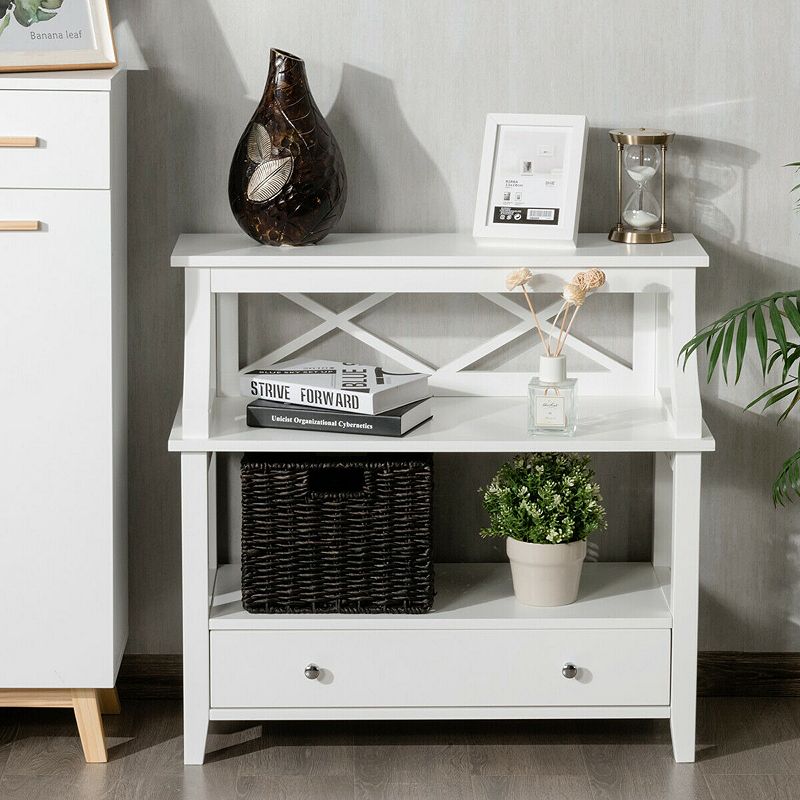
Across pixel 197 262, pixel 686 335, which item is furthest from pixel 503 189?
pixel 197 262

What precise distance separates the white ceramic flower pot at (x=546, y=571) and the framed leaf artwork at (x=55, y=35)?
1.20m

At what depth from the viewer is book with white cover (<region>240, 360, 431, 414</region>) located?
85.7 inches

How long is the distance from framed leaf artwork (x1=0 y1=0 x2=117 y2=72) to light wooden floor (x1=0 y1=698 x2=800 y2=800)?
1.30 meters

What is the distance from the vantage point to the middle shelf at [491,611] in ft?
7.40

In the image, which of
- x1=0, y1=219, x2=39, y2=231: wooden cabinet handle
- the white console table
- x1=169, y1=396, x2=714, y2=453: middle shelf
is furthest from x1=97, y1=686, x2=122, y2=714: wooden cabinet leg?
x1=0, y1=219, x2=39, y2=231: wooden cabinet handle

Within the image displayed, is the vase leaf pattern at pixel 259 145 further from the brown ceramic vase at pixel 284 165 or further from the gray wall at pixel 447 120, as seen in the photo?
the gray wall at pixel 447 120

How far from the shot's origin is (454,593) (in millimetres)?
2391

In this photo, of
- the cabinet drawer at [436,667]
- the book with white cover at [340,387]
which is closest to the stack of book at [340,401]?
the book with white cover at [340,387]

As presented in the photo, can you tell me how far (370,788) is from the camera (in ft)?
7.31

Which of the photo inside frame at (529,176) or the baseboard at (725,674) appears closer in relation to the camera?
the photo inside frame at (529,176)

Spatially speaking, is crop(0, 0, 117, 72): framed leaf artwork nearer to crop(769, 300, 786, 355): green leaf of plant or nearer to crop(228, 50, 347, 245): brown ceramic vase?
crop(228, 50, 347, 245): brown ceramic vase

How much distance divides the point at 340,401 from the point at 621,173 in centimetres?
71

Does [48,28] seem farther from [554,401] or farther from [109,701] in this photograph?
[109,701]

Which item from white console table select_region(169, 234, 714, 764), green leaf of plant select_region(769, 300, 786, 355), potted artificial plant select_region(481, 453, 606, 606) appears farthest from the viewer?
potted artificial plant select_region(481, 453, 606, 606)
